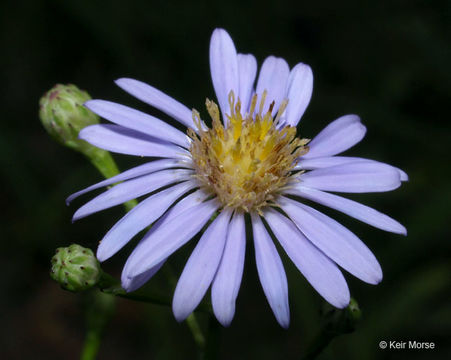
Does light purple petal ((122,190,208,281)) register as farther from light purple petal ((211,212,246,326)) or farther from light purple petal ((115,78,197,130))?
light purple petal ((115,78,197,130))

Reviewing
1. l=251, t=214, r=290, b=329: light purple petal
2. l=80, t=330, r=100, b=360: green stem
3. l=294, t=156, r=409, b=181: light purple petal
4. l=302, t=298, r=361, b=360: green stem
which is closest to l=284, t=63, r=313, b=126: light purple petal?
l=294, t=156, r=409, b=181: light purple petal

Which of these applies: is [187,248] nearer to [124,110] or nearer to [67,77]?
[124,110]

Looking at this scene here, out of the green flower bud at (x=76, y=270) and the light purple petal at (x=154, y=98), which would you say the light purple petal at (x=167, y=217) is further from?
the light purple petal at (x=154, y=98)

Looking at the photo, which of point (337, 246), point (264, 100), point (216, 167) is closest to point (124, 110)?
point (216, 167)

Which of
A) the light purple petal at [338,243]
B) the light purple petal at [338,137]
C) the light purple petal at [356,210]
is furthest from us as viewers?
the light purple petal at [338,137]

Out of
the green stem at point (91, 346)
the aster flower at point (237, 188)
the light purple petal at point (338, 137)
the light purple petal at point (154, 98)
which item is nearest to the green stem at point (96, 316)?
the green stem at point (91, 346)

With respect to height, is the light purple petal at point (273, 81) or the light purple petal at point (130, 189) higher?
the light purple petal at point (273, 81)

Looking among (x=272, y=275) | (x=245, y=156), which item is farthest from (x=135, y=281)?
(x=245, y=156)
